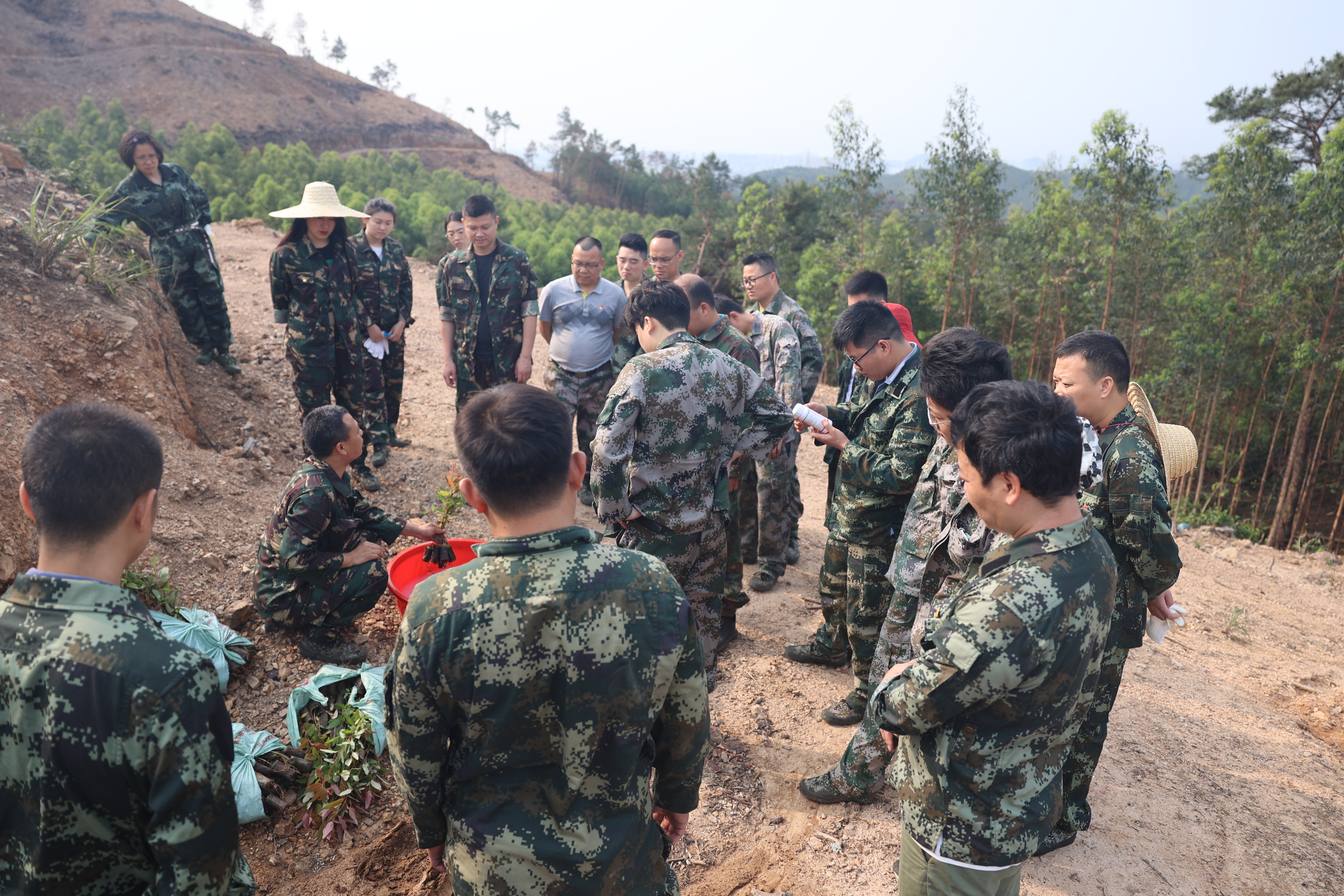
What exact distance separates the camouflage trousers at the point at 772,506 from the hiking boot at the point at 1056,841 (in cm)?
236

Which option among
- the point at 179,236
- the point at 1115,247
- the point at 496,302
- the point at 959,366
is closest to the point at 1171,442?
the point at 959,366

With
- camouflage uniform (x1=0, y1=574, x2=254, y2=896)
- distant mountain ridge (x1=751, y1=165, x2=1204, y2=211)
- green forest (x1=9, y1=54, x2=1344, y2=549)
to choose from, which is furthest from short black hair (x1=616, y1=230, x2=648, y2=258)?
distant mountain ridge (x1=751, y1=165, x2=1204, y2=211)

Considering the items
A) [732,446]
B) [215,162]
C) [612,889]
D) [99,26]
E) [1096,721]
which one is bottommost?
[1096,721]

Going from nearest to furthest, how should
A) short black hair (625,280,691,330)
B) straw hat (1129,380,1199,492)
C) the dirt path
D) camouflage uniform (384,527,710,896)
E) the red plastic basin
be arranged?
camouflage uniform (384,527,710,896), the dirt path, straw hat (1129,380,1199,492), short black hair (625,280,691,330), the red plastic basin

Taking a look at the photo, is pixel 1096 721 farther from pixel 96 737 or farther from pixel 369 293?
pixel 369 293

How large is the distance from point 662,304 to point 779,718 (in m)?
2.15

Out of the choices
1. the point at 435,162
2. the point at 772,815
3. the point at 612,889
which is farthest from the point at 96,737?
the point at 435,162

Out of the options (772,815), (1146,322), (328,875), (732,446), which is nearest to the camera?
(328,875)

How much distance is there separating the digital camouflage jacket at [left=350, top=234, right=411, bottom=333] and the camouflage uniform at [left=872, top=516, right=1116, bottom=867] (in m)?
5.35

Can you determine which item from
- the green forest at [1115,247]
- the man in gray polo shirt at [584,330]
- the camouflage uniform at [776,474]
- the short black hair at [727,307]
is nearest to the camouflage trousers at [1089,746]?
the camouflage uniform at [776,474]

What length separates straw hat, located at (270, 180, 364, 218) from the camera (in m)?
5.02

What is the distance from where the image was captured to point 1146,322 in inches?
663

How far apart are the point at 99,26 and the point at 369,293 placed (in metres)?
42.3

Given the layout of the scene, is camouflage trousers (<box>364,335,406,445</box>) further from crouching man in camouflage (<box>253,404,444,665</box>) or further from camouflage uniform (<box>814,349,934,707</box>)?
camouflage uniform (<box>814,349,934,707</box>)
